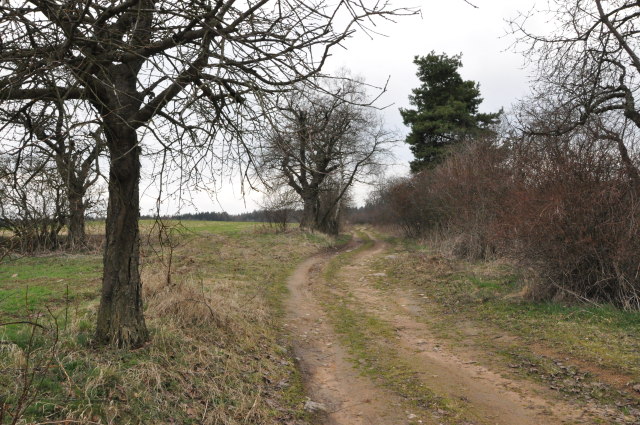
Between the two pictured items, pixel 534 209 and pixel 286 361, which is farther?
pixel 534 209

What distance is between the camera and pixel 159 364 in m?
4.95

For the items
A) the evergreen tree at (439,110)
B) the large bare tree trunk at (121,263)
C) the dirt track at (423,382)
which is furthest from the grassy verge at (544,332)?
the evergreen tree at (439,110)

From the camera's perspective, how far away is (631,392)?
5.09 meters

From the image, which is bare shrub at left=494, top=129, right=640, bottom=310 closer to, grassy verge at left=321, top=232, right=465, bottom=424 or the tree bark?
grassy verge at left=321, top=232, right=465, bottom=424

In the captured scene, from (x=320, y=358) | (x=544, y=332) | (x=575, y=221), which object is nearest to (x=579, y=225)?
(x=575, y=221)

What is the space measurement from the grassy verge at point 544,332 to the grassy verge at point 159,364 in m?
3.40

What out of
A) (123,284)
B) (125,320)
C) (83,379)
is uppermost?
(123,284)

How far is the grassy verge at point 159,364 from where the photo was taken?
374cm

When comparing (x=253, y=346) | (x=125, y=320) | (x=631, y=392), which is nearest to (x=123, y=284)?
(x=125, y=320)

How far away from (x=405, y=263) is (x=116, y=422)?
1398 cm

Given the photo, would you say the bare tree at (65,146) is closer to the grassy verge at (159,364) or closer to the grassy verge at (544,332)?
the grassy verge at (159,364)

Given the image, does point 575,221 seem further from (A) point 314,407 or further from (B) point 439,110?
(B) point 439,110

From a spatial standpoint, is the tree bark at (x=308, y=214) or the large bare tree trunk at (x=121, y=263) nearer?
the large bare tree trunk at (x=121, y=263)

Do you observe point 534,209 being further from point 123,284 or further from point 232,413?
point 123,284
